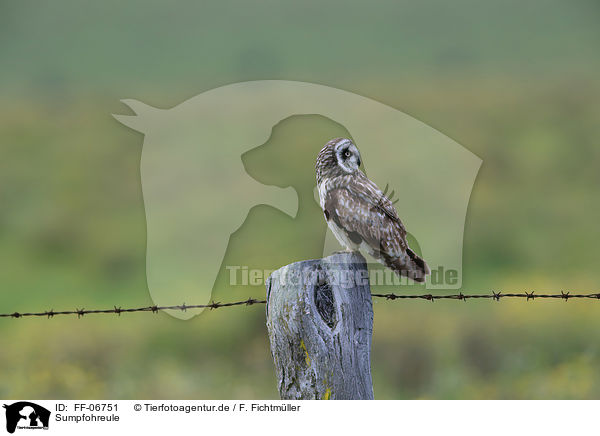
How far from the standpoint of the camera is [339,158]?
3.88m

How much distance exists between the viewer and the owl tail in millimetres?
3682

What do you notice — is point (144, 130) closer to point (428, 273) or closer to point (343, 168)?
point (343, 168)

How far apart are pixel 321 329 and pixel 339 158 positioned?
1.57 metres

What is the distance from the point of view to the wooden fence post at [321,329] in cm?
258
